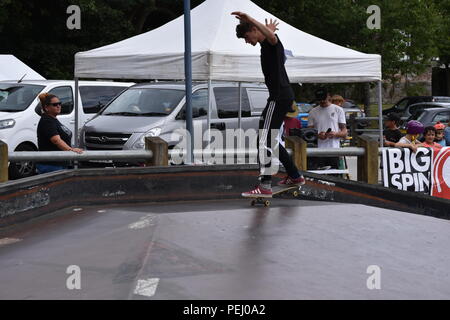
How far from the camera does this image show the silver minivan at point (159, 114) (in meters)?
13.2

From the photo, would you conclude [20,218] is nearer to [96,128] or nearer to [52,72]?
[96,128]

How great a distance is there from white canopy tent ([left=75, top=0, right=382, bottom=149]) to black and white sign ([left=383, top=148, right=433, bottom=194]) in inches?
75.3

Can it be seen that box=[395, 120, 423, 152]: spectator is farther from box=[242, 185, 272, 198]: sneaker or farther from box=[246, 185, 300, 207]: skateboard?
box=[242, 185, 272, 198]: sneaker

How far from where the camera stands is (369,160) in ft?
34.2

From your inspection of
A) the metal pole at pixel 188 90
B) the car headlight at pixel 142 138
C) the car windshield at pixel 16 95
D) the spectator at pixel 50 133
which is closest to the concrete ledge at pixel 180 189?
the metal pole at pixel 188 90

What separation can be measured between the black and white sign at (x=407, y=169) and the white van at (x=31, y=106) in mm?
5938

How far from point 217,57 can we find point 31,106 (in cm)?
502

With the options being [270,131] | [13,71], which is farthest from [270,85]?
[13,71]

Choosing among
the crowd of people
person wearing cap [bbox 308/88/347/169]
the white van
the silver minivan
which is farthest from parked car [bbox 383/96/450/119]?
person wearing cap [bbox 308/88/347/169]

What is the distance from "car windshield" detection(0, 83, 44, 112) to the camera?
15.0 m

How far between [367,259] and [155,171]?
11.4 ft

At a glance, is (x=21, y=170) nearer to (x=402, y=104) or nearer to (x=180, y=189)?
(x=180, y=189)

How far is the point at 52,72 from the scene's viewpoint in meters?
29.6
